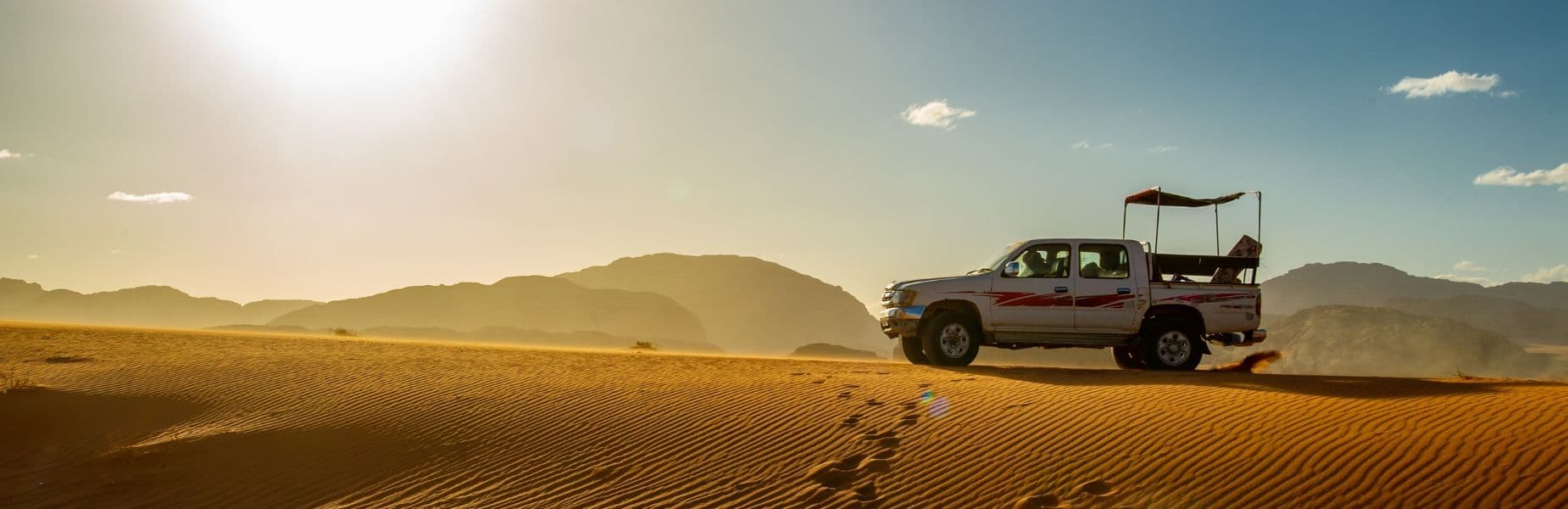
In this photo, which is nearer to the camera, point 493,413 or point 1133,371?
point 493,413

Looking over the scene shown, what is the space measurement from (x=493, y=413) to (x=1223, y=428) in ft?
29.5

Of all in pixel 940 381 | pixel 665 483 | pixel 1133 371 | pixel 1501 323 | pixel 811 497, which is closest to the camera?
pixel 811 497

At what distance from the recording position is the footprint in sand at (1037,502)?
7.23 meters

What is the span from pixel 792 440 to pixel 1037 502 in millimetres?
2990

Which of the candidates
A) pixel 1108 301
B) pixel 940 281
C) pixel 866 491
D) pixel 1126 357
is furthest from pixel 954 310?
pixel 866 491

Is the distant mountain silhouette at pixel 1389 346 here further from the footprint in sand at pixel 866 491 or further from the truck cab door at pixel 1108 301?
the footprint in sand at pixel 866 491

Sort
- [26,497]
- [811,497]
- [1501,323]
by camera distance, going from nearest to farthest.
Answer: [811,497]
[26,497]
[1501,323]

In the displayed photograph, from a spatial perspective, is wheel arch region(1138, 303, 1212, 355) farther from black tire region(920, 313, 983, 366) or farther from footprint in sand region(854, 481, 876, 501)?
footprint in sand region(854, 481, 876, 501)

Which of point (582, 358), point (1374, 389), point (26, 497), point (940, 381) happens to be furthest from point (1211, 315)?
point (26, 497)

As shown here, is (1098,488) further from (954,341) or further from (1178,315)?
(1178,315)

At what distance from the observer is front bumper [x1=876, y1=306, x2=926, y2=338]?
13.8 m

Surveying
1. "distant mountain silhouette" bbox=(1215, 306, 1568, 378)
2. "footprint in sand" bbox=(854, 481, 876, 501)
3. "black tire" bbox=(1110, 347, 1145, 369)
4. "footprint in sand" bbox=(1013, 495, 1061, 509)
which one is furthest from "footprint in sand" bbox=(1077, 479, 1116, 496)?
"distant mountain silhouette" bbox=(1215, 306, 1568, 378)

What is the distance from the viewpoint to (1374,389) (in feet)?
35.7

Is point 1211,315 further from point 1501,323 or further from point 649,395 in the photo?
point 1501,323
